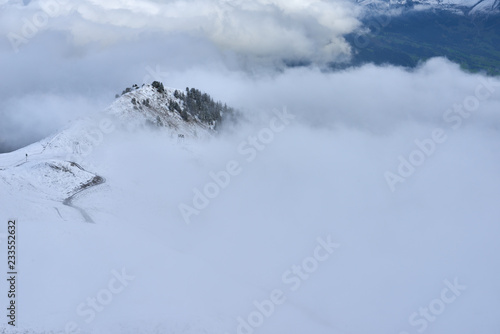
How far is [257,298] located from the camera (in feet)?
194

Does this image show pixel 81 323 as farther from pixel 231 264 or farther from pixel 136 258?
pixel 231 264

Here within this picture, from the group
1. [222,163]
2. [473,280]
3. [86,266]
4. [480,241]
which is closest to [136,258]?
[86,266]

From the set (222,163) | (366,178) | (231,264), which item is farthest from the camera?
(366,178)

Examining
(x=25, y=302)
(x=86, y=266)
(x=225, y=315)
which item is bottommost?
(x=25, y=302)

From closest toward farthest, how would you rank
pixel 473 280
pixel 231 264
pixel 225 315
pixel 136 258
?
1. pixel 225 315
2. pixel 136 258
3. pixel 231 264
4. pixel 473 280

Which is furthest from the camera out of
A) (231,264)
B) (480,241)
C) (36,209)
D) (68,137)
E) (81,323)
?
(480,241)

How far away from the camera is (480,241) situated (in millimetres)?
131375

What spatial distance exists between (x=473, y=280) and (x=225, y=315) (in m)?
88.1

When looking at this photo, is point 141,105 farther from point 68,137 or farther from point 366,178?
point 366,178

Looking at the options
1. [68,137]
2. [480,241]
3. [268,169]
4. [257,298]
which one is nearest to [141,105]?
[68,137]

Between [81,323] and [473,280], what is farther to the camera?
[473,280]

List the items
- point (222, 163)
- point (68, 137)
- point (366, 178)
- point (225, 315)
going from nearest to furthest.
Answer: point (225, 315) < point (68, 137) < point (222, 163) < point (366, 178)

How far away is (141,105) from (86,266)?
79.4m

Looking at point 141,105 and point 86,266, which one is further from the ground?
point 141,105
